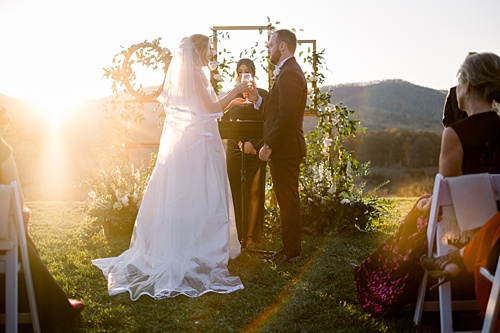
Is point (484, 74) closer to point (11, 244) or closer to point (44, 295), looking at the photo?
point (11, 244)

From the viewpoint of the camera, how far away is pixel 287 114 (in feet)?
16.6

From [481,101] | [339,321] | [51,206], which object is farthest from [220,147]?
[51,206]

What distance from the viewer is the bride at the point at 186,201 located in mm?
4480

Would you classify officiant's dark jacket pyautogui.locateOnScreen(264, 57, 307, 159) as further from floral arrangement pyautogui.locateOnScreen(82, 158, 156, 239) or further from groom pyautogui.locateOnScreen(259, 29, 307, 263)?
floral arrangement pyautogui.locateOnScreen(82, 158, 156, 239)

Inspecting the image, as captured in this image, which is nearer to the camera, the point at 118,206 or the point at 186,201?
the point at 186,201

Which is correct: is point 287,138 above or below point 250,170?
above

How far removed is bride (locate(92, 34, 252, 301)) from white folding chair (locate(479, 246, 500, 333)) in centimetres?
225

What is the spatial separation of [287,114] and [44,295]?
2.72 meters

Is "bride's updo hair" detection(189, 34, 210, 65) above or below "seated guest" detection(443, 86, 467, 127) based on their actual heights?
above

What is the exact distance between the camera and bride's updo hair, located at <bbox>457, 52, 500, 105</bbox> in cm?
292

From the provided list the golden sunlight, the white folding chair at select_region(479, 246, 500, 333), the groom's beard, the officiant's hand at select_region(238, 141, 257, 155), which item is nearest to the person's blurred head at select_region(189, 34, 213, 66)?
the groom's beard

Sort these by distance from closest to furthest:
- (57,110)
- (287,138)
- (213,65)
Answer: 1. (287,138)
2. (213,65)
3. (57,110)

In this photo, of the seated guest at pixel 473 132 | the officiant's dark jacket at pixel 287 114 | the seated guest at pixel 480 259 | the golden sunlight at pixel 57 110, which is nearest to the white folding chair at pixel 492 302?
the seated guest at pixel 480 259


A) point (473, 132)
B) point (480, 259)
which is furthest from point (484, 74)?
point (480, 259)
